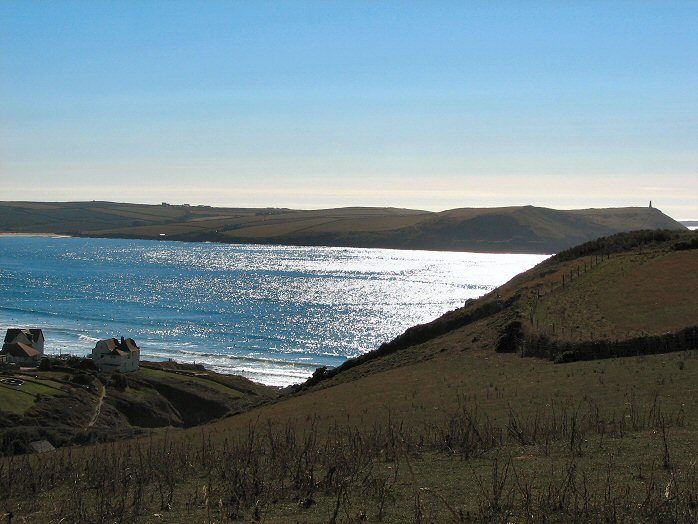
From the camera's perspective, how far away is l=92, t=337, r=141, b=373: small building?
6900cm

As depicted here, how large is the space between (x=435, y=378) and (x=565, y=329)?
24.6 feet

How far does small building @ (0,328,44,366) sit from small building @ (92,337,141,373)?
5763 millimetres

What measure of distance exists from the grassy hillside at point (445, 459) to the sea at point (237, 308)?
48.2 meters

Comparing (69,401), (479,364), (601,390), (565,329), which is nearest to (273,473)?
(601,390)

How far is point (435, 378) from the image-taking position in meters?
28.2

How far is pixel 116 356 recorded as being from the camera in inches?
2717

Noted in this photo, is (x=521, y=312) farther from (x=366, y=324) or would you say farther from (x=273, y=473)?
(x=366, y=324)

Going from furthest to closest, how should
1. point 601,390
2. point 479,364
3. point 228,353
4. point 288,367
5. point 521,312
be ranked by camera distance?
point 228,353 → point 288,367 → point 521,312 → point 479,364 → point 601,390

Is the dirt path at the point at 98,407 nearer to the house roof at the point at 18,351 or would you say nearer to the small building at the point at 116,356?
the small building at the point at 116,356

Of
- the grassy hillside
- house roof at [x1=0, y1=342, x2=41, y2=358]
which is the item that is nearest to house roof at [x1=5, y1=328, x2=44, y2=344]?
house roof at [x1=0, y1=342, x2=41, y2=358]

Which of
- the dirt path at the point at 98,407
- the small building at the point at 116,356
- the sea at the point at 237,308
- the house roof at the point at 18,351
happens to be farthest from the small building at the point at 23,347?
the dirt path at the point at 98,407

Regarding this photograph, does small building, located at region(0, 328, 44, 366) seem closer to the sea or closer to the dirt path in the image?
the sea

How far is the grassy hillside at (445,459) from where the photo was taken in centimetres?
945

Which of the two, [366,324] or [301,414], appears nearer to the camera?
[301,414]
